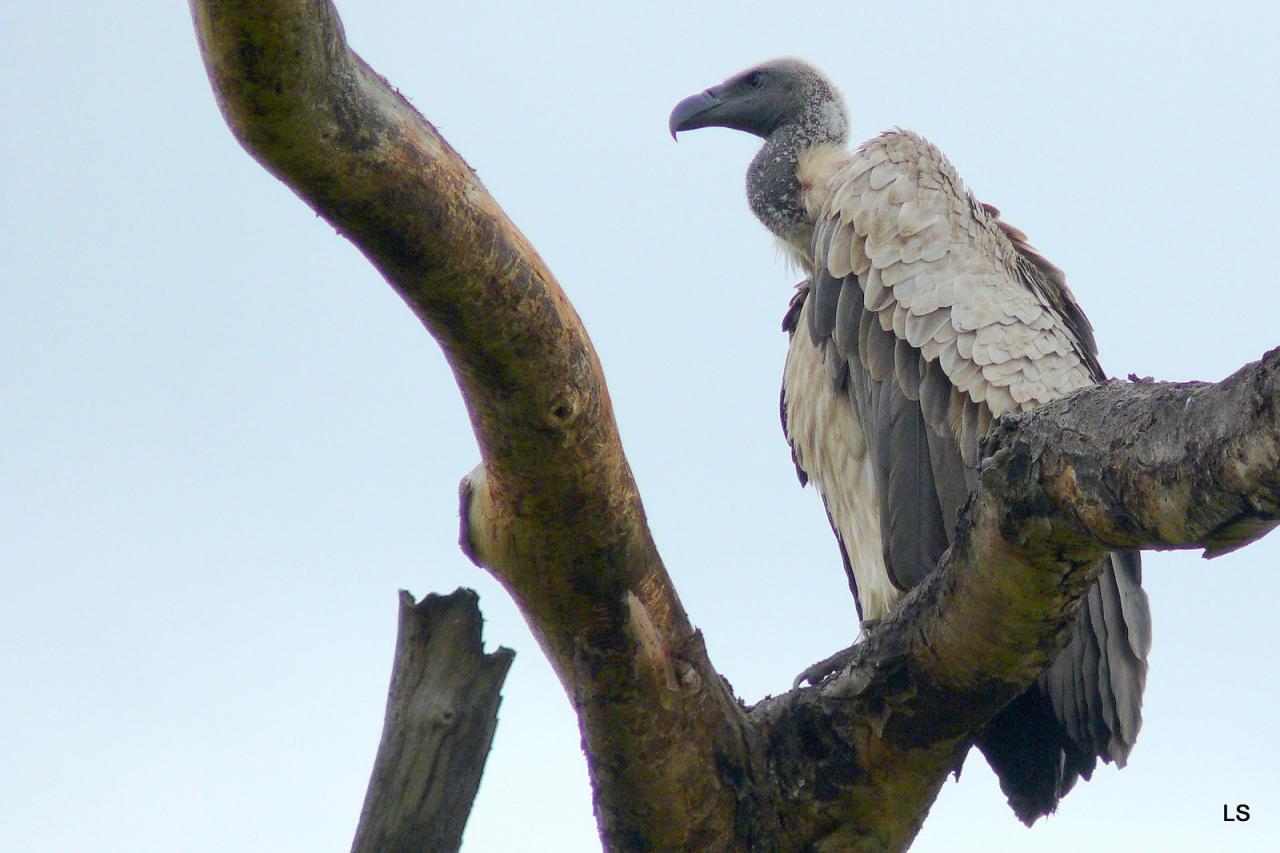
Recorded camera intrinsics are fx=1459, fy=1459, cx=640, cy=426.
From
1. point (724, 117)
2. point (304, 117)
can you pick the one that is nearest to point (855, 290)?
point (724, 117)

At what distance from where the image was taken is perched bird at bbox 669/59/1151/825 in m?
5.86

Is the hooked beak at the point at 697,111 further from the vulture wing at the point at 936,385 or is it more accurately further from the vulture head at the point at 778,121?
the vulture wing at the point at 936,385

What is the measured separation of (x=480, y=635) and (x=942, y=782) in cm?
176

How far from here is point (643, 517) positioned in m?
4.50

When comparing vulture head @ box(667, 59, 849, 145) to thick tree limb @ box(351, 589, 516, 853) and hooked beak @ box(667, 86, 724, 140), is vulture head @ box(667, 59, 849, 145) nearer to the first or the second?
hooked beak @ box(667, 86, 724, 140)

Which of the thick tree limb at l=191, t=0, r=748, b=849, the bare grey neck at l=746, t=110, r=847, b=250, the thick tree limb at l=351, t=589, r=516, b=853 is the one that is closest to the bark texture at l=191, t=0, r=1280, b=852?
the thick tree limb at l=191, t=0, r=748, b=849

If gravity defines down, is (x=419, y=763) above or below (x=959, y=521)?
below

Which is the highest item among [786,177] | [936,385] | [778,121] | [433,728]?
[778,121]

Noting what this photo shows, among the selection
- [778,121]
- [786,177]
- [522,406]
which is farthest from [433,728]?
[778,121]

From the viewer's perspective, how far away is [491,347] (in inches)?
153

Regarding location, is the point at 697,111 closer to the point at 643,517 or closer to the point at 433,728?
the point at 643,517

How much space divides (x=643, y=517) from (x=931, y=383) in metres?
2.20

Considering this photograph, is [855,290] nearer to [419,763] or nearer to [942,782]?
[942,782]

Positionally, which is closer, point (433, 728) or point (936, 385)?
point (433, 728)
